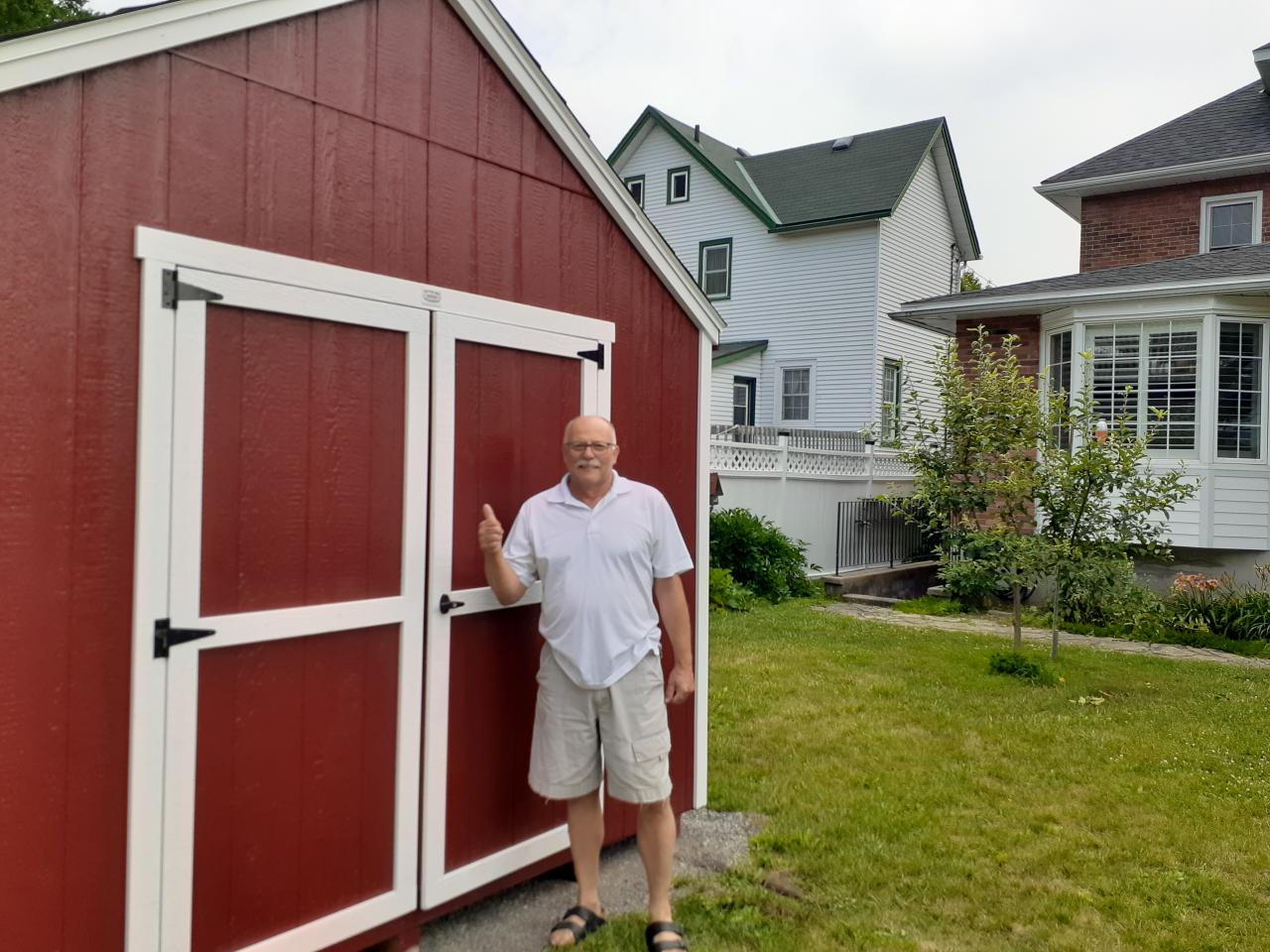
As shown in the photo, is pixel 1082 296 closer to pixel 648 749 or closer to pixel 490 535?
pixel 648 749

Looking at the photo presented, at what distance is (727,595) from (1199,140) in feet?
33.8

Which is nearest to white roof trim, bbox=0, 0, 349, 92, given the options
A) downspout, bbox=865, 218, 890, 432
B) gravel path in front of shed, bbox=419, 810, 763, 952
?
gravel path in front of shed, bbox=419, 810, 763, 952

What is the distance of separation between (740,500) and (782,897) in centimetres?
1015

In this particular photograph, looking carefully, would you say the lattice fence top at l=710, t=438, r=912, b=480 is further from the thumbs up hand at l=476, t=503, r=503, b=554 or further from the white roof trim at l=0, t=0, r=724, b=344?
the thumbs up hand at l=476, t=503, r=503, b=554

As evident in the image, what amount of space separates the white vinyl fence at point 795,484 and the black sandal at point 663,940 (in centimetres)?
991

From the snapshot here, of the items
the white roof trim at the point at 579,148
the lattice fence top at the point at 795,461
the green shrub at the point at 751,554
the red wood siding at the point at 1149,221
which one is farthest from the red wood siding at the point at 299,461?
the red wood siding at the point at 1149,221

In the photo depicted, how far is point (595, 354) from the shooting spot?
441 centimetres

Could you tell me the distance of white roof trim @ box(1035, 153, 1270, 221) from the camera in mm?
14328

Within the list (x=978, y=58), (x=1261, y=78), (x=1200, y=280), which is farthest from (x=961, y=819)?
(x=978, y=58)

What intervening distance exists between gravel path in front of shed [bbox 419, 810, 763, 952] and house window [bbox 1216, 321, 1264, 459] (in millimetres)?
9572

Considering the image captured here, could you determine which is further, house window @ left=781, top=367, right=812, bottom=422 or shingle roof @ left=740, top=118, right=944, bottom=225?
house window @ left=781, top=367, right=812, bottom=422

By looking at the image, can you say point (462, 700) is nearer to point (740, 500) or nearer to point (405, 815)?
point (405, 815)

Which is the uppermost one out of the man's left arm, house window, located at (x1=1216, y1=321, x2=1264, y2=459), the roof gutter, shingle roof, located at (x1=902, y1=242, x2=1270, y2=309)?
shingle roof, located at (x1=902, y1=242, x2=1270, y2=309)

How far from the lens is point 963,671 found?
861 cm
